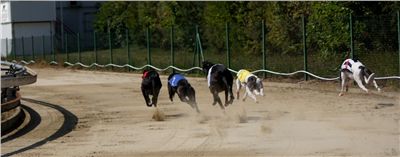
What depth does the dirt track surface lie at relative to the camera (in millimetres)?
9328

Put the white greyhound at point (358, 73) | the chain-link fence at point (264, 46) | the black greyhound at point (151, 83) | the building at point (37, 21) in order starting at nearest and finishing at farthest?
the black greyhound at point (151, 83), the white greyhound at point (358, 73), the chain-link fence at point (264, 46), the building at point (37, 21)

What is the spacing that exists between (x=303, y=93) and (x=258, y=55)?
271 inches

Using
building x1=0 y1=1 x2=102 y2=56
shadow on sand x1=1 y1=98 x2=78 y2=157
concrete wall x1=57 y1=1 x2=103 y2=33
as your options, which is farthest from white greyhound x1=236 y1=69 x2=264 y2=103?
concrete wall x1=57 y1=1 x2=103 y2=33

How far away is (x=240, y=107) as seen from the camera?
44.7 ft

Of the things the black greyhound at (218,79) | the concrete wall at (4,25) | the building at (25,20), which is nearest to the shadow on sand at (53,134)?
the black greyhound at (218,79)

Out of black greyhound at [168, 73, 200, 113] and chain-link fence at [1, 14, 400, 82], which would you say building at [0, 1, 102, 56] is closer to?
chain-link fence at [1, 14, 400, 82]

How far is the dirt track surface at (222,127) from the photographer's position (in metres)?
9.33

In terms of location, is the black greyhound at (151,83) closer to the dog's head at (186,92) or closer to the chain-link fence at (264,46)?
the dog's head at (186,92)

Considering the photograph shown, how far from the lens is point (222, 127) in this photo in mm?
11336

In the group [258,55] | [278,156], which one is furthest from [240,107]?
[258,55]

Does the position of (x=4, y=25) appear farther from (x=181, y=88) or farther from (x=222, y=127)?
(x=222, y=127)

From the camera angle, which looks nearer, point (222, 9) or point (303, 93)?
point (303, 93)

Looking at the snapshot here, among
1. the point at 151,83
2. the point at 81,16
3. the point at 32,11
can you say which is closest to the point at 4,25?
the point at 32,11

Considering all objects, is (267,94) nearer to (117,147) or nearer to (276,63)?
(276,63)
